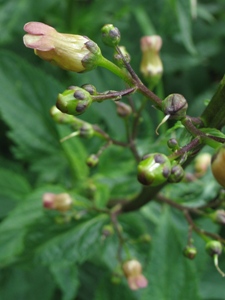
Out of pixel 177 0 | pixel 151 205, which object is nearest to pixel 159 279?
pixel 151 205

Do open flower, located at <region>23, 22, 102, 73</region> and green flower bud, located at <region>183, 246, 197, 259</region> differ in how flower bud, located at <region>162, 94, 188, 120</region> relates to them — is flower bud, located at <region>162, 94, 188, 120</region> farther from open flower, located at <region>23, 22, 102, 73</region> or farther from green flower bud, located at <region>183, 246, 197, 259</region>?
green flower bud, located at <region>183, 246, 197, 259</region>

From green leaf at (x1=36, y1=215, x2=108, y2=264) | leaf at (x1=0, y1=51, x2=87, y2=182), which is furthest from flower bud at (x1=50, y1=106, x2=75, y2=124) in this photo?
leaf at (x1=0, y1=51, x2=87, y2=182)

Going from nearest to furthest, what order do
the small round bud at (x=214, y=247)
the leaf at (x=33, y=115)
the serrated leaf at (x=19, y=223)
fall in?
the small round bud at (x=214, y=247)
the serrated leaf at (x=19, y=223)
the leaf at (x=33, y=115)

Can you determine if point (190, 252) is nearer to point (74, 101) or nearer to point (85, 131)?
point (85, 131)

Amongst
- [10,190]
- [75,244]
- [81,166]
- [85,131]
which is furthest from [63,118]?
[10,190]

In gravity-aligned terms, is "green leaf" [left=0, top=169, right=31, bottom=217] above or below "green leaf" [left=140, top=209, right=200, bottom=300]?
above

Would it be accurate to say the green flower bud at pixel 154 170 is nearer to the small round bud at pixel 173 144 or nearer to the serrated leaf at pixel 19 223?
the small round bud at pixel 173 144

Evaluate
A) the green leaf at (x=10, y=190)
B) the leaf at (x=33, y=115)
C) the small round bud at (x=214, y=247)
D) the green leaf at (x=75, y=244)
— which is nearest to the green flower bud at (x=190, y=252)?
the small round bud at (x=214, y=247)
